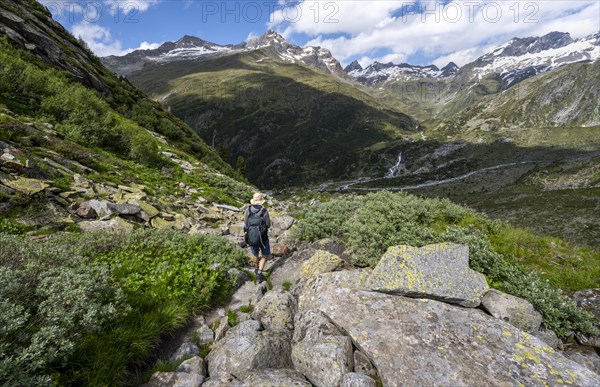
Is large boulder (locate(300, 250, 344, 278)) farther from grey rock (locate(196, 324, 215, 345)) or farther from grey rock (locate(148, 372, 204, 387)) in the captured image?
grey rock (locate(148, 372, 204, 387))

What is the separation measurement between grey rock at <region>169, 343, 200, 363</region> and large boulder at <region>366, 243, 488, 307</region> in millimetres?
4074

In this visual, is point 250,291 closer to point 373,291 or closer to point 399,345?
point 373,291

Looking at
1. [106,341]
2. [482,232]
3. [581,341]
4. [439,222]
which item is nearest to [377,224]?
[439,222]

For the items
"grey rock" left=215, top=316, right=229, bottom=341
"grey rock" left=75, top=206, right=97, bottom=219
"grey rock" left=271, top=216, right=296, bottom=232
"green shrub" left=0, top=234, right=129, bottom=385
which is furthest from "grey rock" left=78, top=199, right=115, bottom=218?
"grey rock" left=215, top=316, right=229, bottom=341

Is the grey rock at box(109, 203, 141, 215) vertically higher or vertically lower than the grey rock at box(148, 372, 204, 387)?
higher

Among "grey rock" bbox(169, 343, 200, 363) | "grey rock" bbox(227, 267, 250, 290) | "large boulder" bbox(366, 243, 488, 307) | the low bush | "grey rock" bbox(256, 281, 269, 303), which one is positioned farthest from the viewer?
A: "grey rock" bbox(227, 267, 250, 290)

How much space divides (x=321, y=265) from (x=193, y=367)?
13.8 ft

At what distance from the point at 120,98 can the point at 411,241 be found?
173 ft

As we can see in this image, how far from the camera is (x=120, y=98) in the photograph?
46.1m

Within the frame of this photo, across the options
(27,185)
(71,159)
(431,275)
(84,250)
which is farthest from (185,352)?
(71,159)

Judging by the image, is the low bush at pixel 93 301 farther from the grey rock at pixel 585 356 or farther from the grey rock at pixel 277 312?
the grey rock at pixel 585 356

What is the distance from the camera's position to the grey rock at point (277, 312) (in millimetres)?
6434

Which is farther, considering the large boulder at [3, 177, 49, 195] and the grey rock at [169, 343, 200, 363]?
the large boulder at [3, 177, 49, 195]

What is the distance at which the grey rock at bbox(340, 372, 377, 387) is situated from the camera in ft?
15.0
